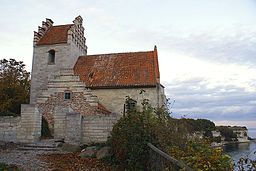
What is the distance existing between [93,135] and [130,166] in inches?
299

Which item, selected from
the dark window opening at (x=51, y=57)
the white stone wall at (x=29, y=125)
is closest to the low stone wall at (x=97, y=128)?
the white stone wall at (x=29, y=125)

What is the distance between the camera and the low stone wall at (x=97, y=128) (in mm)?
15961

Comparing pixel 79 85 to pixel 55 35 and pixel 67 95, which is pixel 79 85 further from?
pixel 55 35

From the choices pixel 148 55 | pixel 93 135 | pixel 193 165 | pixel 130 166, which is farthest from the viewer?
pixel 148 55

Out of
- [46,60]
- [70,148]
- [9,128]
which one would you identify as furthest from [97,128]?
[46,60]

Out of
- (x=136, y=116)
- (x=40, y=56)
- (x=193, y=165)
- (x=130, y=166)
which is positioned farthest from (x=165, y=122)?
(x=40, y=56)

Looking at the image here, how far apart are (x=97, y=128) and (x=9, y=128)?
607 cm

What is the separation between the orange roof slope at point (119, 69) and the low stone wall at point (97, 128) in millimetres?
7829

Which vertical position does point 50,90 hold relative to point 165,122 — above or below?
above

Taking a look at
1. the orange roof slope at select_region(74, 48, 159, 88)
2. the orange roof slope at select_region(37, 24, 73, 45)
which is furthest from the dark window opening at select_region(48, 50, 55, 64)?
the orange roof slope at select_region(74, 48, 159, 88)

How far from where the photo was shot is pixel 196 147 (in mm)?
7945

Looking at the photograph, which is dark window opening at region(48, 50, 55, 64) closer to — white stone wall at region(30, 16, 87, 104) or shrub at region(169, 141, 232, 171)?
white stone wall at region(30, 16, 87, 104)

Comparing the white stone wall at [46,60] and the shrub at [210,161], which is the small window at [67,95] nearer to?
the white stone wall at [46,60]

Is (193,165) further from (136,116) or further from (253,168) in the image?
(136,116)
